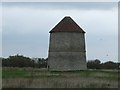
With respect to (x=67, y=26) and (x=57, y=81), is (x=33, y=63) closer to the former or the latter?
(x=67, y=26)

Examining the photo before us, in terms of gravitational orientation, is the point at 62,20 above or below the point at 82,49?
above

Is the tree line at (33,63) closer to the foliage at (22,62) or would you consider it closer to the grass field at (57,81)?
the foliage at (22,62)

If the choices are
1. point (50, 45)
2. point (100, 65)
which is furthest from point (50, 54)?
point (100, 65)

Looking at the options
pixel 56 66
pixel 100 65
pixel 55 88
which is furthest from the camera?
pixel 100 65

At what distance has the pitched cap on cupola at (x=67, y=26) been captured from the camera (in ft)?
152

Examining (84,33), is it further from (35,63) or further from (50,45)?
(35,63)

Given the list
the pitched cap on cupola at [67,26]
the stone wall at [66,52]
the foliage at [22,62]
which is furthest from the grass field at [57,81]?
the foliage at [22,62]

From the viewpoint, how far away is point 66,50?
4547 cm

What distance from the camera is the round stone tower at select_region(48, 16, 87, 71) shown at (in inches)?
1788

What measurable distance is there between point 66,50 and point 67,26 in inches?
108

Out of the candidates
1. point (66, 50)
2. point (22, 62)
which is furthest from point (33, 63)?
point (66, 50)

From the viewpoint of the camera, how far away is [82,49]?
46.0m

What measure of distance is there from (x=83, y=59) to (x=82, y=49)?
1052 mm

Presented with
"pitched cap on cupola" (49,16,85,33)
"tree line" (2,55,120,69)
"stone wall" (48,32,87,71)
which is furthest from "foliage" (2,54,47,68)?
"stone wall" (48,32,87,71)
